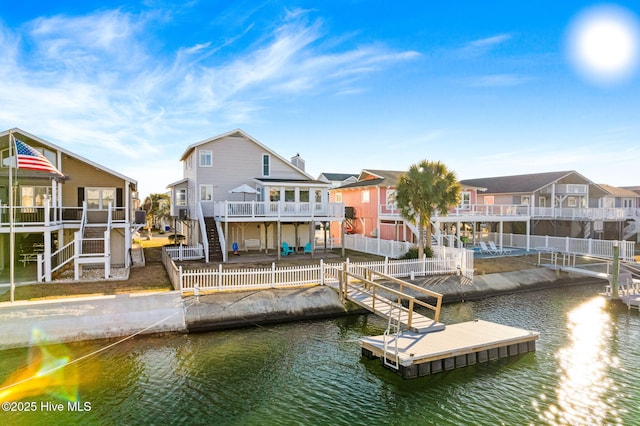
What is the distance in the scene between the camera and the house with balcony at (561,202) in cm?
3519

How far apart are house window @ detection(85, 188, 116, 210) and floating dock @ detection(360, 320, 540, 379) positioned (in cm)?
1804

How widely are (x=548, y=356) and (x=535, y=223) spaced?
2935 centimetres

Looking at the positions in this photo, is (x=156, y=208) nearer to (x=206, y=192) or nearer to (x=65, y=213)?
(x=206, y=192)

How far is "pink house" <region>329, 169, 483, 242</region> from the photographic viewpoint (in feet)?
100

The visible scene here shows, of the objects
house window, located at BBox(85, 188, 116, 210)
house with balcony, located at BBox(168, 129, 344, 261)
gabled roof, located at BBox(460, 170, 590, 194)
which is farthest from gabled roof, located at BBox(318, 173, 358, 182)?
house window, located at BBox(85, 188, 116, 210)

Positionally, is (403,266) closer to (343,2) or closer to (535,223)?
(343,2)

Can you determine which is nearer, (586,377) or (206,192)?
(586,377)

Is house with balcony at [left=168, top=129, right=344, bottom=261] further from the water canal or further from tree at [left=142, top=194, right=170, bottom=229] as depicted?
tree at [left=142, top=194, right=170, bottom=229]

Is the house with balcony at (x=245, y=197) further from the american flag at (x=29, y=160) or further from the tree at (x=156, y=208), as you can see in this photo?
the tree at (x=156, y=208)

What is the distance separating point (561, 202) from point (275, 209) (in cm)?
3155

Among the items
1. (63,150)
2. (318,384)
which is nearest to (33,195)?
(63,150)

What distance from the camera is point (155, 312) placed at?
48.0 feet

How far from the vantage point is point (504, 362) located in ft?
41.3

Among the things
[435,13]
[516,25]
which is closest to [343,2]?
[435,13]
